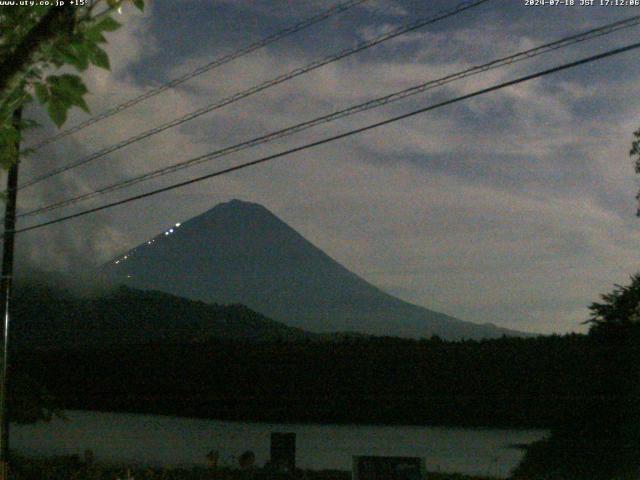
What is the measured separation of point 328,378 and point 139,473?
19204 mm

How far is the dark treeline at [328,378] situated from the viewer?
27.3 m

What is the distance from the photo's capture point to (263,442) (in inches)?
1072

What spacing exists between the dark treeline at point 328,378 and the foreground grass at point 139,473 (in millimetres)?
8765

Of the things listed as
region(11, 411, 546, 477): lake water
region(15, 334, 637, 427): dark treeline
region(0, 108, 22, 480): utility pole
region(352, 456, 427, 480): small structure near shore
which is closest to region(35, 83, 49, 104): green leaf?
region(352, 456, 427, 480): small structure near shore

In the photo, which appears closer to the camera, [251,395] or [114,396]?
[251,395]

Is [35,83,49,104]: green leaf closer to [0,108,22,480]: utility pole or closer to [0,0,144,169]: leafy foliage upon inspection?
[0,0,144,169]: leafy foliage

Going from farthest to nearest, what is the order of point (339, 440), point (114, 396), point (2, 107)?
point (114, 396) → point (339, 440) → point (2, 107)

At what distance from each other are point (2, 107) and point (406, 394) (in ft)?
95.1

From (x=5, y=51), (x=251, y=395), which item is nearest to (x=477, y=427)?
(x=251, y=395)

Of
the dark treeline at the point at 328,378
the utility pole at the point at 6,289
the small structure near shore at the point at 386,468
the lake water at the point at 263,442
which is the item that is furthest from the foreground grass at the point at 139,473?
the dark treeline at the point at 328,378

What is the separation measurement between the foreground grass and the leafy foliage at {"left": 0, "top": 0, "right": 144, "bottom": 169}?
33.9ft

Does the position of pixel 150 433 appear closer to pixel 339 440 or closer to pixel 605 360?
pixel 339 440

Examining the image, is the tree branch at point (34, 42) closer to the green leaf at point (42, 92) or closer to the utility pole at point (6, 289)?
the green leaf at point (42, 92)

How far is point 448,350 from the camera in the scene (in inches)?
1172
